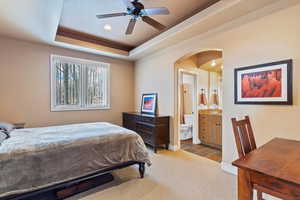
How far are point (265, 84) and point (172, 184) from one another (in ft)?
6.83

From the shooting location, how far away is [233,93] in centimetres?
265

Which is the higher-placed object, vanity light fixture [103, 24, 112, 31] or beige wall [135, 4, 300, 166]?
vanity light fixture [103, 24, 112, 31]

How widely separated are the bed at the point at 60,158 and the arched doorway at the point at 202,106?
1.85m

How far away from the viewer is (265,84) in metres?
2.25

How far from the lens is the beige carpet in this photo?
2.02m

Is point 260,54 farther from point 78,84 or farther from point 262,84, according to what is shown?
point 78,84

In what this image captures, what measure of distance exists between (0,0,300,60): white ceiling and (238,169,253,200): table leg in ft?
7.33

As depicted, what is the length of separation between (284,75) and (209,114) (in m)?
2.29

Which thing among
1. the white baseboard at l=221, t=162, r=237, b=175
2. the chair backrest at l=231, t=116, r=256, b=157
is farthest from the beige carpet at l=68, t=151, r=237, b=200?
the chair backrest at l=231, t=116, r=256, b=157

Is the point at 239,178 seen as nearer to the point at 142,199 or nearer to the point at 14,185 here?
the point at 142,199

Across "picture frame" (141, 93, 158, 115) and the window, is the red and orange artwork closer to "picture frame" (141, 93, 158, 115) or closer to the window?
"picture frame" (141, 93, 158, 115)

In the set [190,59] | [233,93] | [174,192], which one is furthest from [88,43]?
[174,192]

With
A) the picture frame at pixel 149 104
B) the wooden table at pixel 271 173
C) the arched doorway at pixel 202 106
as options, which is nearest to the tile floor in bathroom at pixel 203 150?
the arched doorway at pixel 202 106

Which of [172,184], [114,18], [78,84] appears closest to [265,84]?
[172,184]
